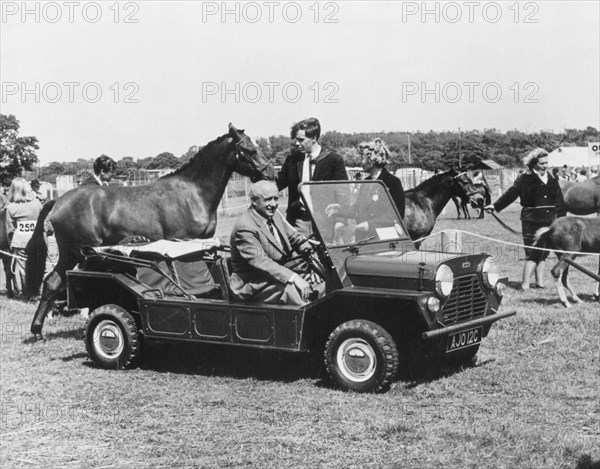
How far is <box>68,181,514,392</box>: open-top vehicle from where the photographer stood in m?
6.32

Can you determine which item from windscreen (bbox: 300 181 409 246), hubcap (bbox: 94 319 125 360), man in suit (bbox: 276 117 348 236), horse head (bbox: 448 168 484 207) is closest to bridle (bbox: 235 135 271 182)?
man in suit (bbox: 276 117 348 236)

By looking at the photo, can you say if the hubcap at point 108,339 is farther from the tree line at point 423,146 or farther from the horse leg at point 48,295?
the tree line at point 423,146

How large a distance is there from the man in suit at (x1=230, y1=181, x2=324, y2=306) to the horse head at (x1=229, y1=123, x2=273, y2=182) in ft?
7.03

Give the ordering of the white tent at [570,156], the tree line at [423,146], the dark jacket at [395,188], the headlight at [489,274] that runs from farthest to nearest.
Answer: the white tent at [570,156] → the tree line at [423,146] → the dark jacket at [395,188] → the headlight at [489,274]

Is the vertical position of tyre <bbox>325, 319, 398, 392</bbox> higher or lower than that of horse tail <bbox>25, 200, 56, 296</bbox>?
lower

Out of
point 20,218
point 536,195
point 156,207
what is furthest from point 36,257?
point 536,195

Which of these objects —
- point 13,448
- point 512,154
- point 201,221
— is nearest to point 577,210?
point 201,221

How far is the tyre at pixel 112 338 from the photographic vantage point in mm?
7562

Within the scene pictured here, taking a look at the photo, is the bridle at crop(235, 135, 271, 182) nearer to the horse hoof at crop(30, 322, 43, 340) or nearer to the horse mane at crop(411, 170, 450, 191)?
the horse hoof at crop(30, 322, 43, 340)

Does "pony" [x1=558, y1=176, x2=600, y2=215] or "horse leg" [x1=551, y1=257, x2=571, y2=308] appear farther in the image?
"pony" [x1=558, y1=176, x2=600, y2=215]

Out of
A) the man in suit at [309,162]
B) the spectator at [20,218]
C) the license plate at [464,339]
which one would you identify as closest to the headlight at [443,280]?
the license plate at [464,339]

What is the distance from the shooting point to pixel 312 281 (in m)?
7.16

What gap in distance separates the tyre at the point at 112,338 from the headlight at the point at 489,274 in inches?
128

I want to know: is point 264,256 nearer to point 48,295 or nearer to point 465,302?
point 465,302
